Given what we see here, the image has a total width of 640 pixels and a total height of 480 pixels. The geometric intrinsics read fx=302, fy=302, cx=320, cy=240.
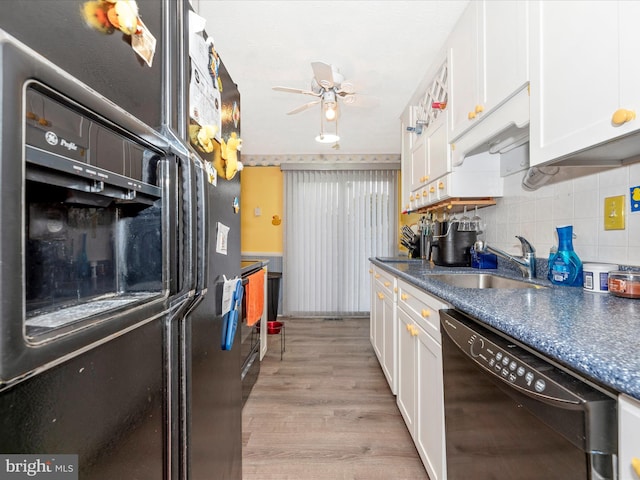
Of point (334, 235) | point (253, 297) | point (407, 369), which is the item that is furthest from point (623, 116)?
point (334, 235)

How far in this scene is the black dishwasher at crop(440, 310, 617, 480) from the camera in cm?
52

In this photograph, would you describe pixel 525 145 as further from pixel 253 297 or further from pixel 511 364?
pixel 253 297

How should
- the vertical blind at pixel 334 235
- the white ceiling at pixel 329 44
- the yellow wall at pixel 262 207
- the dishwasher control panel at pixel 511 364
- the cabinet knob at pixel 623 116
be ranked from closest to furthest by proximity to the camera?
the dishwasher control panel at pixel 511 364
the cabinet knob at pixel 623 116
the white ceiling at pixel 329 44
the vertical blind at pixel 334 235
the yellow wall at pixel 262 207

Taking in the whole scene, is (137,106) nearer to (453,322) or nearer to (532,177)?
(453,322)

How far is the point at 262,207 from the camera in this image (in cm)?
454

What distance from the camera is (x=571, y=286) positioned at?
1.29 meters

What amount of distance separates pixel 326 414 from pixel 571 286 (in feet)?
5.00

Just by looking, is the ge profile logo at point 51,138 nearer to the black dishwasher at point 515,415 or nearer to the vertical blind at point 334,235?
the black dishwasher at point 515,415

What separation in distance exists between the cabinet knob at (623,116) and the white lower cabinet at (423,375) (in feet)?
2.41

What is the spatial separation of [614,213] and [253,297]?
6.24 feet

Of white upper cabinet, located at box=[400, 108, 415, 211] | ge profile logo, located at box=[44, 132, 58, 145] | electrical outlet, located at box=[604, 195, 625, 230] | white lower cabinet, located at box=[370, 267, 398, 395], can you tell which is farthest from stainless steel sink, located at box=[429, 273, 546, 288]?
ge profile logo, located at box=[44, 132, 58, 145]

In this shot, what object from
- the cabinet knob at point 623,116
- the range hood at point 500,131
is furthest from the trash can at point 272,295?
the cabinet knob at point 623,116

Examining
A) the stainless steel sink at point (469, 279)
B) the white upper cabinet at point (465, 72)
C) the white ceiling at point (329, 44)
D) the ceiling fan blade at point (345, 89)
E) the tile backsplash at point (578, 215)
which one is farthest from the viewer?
the ceiling fan blade at point (345, 89)

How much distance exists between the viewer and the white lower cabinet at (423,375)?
1.21 m
